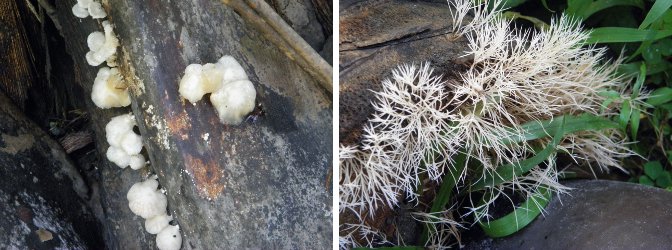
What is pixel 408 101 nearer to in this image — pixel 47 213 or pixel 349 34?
pixel 349 34

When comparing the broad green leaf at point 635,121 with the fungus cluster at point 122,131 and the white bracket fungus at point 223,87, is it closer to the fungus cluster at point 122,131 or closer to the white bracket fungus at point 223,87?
the white bracket fungus at point 223,87

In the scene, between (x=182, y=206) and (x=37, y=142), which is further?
(x=37, y=142)

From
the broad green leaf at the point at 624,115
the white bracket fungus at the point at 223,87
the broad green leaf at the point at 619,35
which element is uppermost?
the white bracket fungus at the point at 223,87

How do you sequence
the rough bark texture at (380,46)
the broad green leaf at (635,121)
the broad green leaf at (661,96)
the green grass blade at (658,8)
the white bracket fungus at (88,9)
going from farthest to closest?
1. the broad green leaf at (661,96)
2. the broad green leaf at (635,121)
3. the green grass blade at (658,8)
4. the white bracket fungus at (88,9)
5. the rough bark texture at (380,46)

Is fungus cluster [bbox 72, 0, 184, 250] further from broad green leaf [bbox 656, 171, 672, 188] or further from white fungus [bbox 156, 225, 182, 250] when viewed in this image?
broad green leaf [bbox 656, 171, 672, 188]

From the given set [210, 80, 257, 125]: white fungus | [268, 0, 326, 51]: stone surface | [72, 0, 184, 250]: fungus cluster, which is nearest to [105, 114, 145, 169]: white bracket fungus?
[72, 0, 184, 250]: fungus cluster

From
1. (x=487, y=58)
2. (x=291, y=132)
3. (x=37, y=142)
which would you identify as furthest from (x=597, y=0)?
(x=37, y=142)

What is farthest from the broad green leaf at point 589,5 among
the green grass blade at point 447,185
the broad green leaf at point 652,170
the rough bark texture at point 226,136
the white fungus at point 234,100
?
the white fungus at point 234,100
